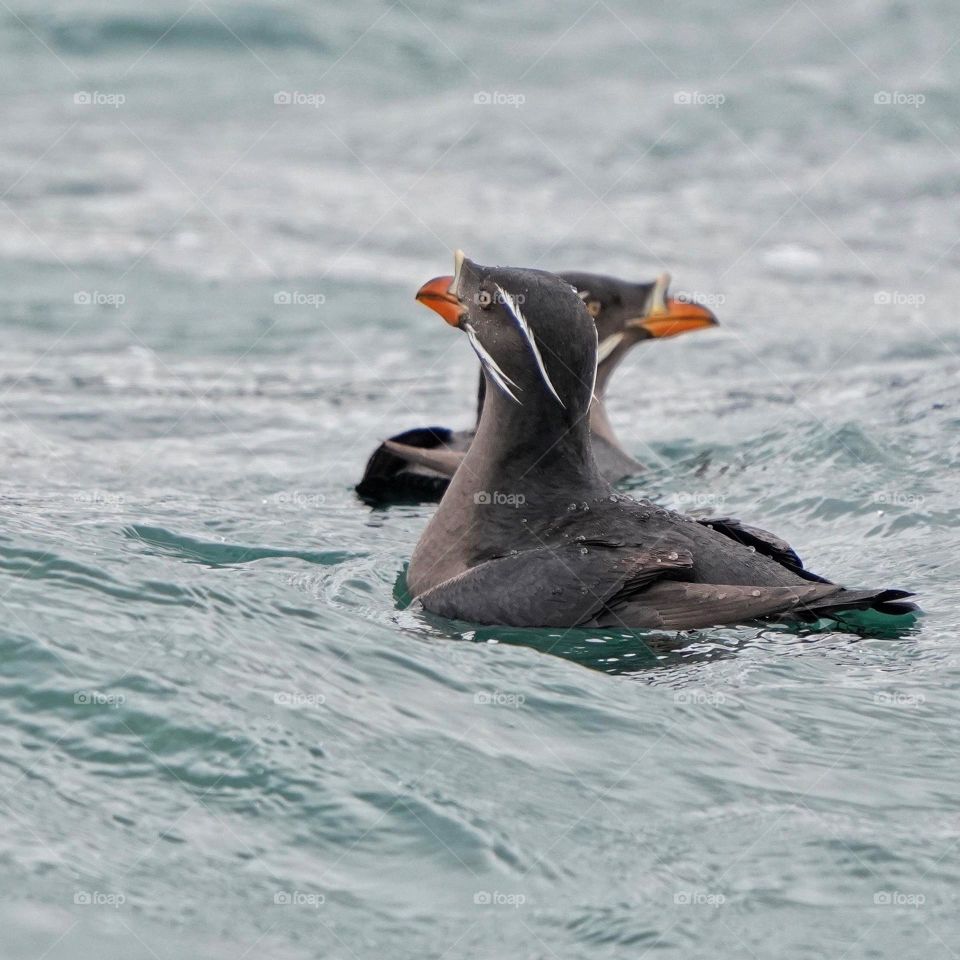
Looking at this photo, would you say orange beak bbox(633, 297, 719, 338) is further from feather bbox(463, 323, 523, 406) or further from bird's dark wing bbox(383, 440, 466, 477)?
feather bbox(463, 323, 523, 406)

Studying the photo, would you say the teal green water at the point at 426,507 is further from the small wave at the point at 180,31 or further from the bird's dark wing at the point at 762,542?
the bird's dark wing at the point at 762,542

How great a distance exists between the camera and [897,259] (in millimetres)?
14375

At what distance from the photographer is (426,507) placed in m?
8.34

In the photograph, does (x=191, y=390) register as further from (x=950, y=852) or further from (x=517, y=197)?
(x=950, y=852)

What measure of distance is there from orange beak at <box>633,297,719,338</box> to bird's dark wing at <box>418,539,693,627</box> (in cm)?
374

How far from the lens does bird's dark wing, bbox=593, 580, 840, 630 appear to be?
551cm

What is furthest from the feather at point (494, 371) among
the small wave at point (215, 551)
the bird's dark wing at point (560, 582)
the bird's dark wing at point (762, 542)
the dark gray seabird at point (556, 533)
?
the small wave at point (215, 551)

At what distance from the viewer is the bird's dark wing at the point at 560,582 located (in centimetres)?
562

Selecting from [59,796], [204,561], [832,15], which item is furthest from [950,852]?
[832,15]

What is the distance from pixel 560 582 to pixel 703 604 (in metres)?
0.51

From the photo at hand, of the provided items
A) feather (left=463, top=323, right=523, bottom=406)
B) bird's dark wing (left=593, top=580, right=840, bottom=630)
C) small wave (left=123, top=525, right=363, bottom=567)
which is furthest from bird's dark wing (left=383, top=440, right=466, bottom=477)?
bird's dark wing (left=593, top=580, right=840, bottom=630)

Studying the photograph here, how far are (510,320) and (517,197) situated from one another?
9.64m

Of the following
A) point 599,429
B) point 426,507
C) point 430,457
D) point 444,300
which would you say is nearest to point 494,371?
point 444,300

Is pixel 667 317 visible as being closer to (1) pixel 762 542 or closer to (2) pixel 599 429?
(2) pixel 599 429
